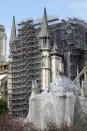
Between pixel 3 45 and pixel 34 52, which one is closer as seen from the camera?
pixel 34 52

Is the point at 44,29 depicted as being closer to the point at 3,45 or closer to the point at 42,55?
the point at 42,55

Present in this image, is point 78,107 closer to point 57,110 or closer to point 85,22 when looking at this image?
point 57,110

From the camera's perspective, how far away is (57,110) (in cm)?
4184

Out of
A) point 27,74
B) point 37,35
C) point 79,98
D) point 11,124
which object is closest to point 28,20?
point 37,35

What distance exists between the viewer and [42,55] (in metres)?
68.6

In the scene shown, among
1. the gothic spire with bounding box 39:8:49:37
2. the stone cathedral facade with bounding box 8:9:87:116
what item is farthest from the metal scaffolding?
the gothic spire with bounding box 39:8:49:37

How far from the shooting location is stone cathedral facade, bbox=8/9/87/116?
68625mm

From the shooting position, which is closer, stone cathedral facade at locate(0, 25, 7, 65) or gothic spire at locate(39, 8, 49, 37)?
gothic spire at locate(39, 8, 49, 37)

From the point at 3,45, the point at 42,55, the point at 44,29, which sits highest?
the point at 44,29

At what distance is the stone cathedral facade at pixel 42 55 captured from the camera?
6862cm

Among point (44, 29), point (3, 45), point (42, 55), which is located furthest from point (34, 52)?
point (3, 45)

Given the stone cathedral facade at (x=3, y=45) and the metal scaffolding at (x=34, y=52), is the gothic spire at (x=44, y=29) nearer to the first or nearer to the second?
the metal scaffolding at (x=34, y=52)

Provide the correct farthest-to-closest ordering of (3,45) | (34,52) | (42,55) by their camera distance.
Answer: (3,45) → (34,52) → (42,55)

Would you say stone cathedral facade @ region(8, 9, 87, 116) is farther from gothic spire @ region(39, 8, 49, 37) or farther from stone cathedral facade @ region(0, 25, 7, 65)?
stone cathedral facade @ region(0, 25, 7, 65)
